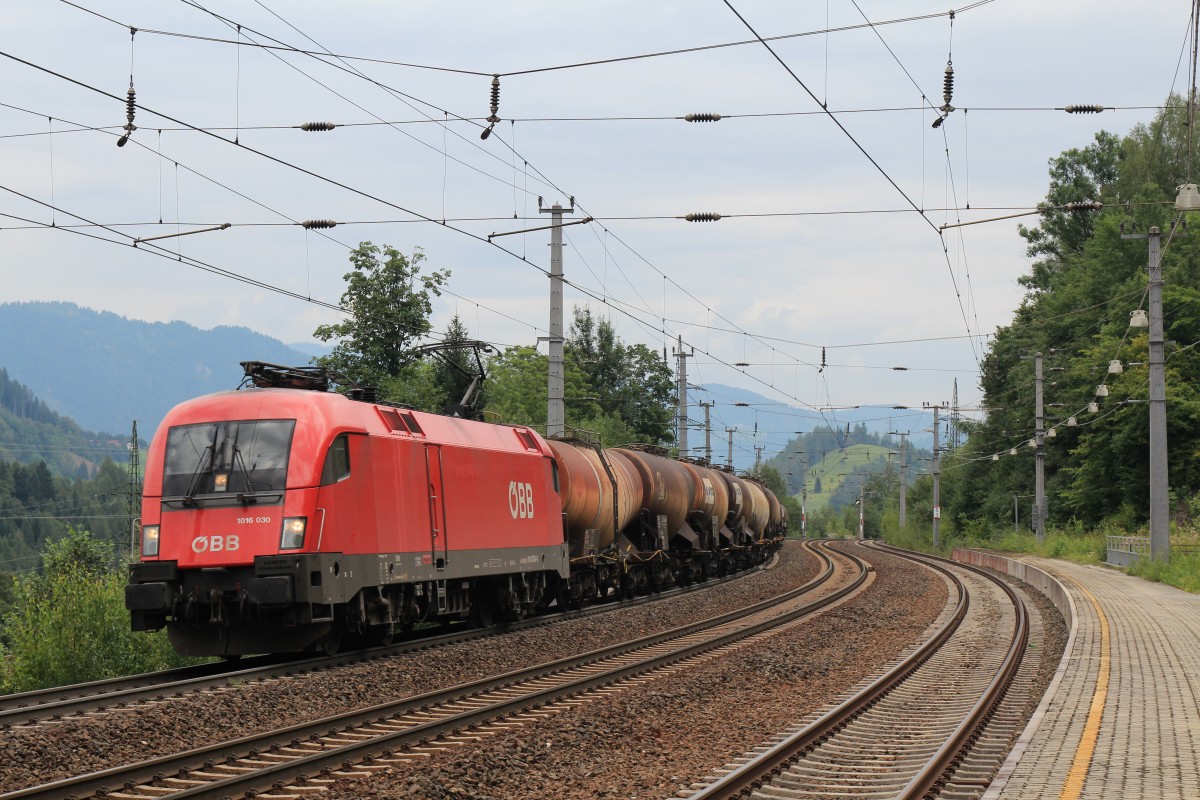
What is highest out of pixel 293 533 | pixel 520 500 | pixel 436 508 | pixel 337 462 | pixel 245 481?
pixel 337 462

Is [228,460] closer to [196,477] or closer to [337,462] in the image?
[196,477]

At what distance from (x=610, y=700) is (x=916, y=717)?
3340 millimetres

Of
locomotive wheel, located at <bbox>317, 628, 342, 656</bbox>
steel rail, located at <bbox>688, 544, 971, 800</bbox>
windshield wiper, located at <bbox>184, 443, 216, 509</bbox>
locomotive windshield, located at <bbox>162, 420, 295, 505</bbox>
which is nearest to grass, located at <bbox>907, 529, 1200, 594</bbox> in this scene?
steel rail, located at <bbox>688, 544, 971, 800</bbox>

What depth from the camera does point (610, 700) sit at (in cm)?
1438

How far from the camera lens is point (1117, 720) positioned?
11.9 m

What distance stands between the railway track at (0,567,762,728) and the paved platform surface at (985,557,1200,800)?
8.73 metres

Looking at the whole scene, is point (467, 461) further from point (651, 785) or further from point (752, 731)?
point (651, 785)

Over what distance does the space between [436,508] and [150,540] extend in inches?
179

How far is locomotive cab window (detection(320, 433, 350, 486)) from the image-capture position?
16672mm

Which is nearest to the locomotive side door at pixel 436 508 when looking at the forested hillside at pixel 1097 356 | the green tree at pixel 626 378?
the forested hillside at pixel 1097 356

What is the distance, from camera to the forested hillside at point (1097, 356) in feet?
185

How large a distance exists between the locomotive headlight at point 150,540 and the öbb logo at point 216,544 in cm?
68

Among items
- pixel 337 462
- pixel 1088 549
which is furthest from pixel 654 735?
pixel 1088 549

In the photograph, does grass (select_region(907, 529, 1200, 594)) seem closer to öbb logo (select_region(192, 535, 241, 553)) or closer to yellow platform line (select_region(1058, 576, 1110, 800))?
yellow platform line (select_region(1058, 576, 1110, 800))
